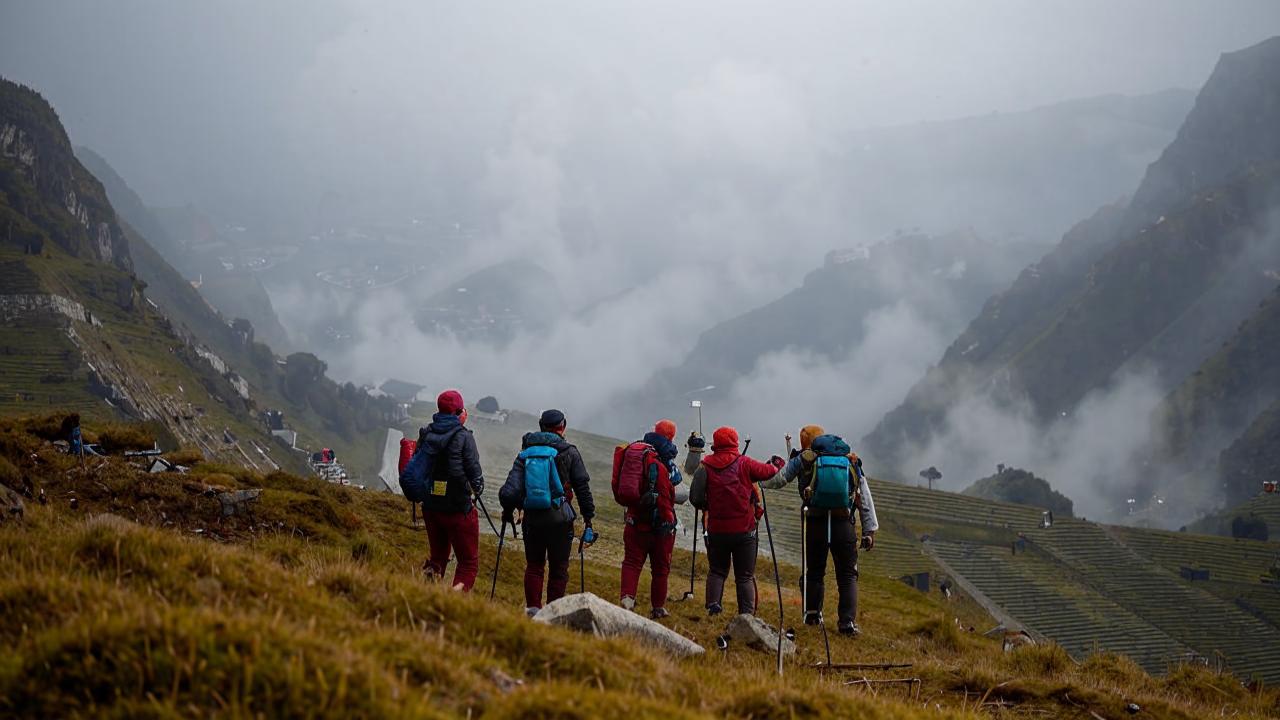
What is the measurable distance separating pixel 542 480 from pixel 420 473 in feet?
7.35

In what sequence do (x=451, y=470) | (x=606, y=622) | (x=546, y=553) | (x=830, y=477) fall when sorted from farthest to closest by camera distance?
(x=830, y=477) → (x=546, y=553) → (x=451, y=470) → (x=606, y=622)

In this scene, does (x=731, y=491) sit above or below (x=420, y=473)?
above

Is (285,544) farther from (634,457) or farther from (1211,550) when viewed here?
(1211,550)

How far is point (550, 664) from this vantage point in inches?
298

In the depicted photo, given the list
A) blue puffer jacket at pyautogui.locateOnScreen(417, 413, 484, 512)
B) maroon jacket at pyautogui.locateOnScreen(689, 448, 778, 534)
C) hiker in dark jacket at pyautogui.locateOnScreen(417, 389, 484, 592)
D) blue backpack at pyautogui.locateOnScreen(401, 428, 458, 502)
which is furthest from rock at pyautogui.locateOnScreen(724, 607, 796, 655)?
blue backpack at pyautogui.locateOnScreen(401, 428, 458, 502)

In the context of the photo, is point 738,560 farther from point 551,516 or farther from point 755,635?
point 551,516

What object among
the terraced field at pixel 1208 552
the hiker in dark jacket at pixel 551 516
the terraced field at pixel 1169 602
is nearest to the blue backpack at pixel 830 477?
the hiker in dark jacket at pixel 551 516

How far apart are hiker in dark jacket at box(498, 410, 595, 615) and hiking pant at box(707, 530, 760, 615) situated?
291cm

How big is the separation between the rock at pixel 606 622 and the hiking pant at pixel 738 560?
449 centimetres

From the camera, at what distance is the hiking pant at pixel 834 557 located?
1565 cm

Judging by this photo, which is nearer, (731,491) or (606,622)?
(606,622)

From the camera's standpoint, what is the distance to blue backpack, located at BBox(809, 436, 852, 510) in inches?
600

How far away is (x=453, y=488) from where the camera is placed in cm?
1412

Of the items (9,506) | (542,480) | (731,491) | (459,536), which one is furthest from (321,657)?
Result: (731,491)
